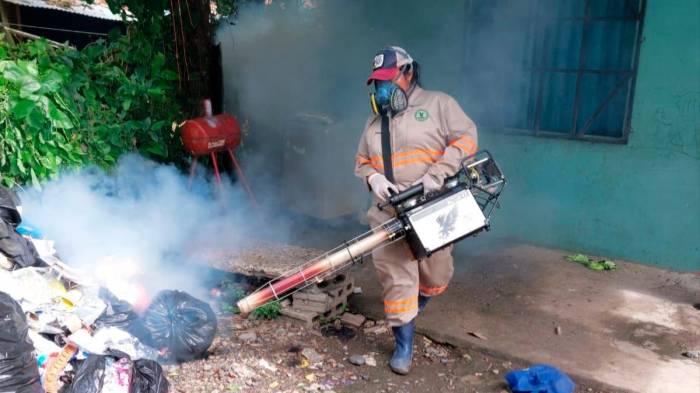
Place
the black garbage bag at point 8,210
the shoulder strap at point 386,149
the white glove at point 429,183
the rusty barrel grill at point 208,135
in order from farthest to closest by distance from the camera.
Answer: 1. the rusty barrel grill at point 208,135
2. the black garbage bag at point 8,210
3. the shoulder strap at point 386,149
4. the white glove at point 429,183

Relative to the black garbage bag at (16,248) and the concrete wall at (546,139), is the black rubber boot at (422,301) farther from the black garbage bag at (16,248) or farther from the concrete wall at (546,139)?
the black garbage bag at (16,248)

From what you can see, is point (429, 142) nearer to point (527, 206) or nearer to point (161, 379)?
point (161, 379)

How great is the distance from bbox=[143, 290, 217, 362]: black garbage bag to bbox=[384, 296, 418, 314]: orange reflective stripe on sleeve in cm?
117

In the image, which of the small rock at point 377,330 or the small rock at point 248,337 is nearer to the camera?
the small rock at point 248,337

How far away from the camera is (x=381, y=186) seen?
334 cm

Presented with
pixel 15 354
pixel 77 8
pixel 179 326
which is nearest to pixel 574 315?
pixel 179 326

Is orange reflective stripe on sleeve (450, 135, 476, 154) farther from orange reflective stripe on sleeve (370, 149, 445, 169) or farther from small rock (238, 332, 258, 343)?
small rock (238, 332, 258, 343)

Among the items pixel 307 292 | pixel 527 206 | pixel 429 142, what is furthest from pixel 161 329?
pixel 527 206

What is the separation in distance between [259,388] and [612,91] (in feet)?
13.4

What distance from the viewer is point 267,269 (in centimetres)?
470

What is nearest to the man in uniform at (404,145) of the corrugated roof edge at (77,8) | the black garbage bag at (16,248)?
the black garbage bag at (16,248)

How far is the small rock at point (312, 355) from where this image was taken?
12.3ft

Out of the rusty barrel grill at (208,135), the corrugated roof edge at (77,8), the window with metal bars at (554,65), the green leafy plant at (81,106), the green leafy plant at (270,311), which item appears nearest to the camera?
the green leafy plant at (270,311)

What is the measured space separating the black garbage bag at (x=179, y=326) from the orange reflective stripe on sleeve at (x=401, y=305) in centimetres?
117
